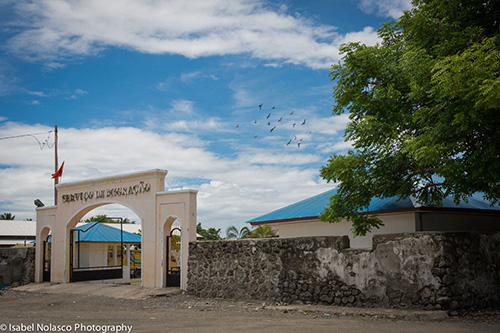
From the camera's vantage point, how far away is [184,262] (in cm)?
1797

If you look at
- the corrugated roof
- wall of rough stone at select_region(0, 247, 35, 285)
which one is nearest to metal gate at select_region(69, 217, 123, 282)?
wall of rough stone at select_region(0, 247, 35, 285)

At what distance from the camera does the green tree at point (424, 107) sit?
34.2 feet

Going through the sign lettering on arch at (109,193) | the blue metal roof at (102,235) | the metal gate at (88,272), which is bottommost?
the metal gate at (88,272)

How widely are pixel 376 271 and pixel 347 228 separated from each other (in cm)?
505

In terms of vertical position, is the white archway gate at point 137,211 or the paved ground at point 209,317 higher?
the white archway gate at point 137,211

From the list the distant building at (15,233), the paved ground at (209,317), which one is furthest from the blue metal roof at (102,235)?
the paved ground at (209,317)

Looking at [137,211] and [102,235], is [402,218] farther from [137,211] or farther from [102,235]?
[102,235]

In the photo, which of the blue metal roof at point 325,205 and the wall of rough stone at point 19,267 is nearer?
the blue metal roof at point 325,205

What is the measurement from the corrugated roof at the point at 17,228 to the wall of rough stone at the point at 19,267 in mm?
16182

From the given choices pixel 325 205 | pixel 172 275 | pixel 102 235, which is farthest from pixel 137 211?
pixel 102 235

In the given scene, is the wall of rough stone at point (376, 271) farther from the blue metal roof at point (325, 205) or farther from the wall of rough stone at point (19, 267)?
the wall of rough stone at point (19, 267)

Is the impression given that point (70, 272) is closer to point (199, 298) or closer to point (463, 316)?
point (199, 298)

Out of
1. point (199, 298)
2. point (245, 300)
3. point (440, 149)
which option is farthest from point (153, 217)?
point (440, 149)

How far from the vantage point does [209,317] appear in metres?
12.3
